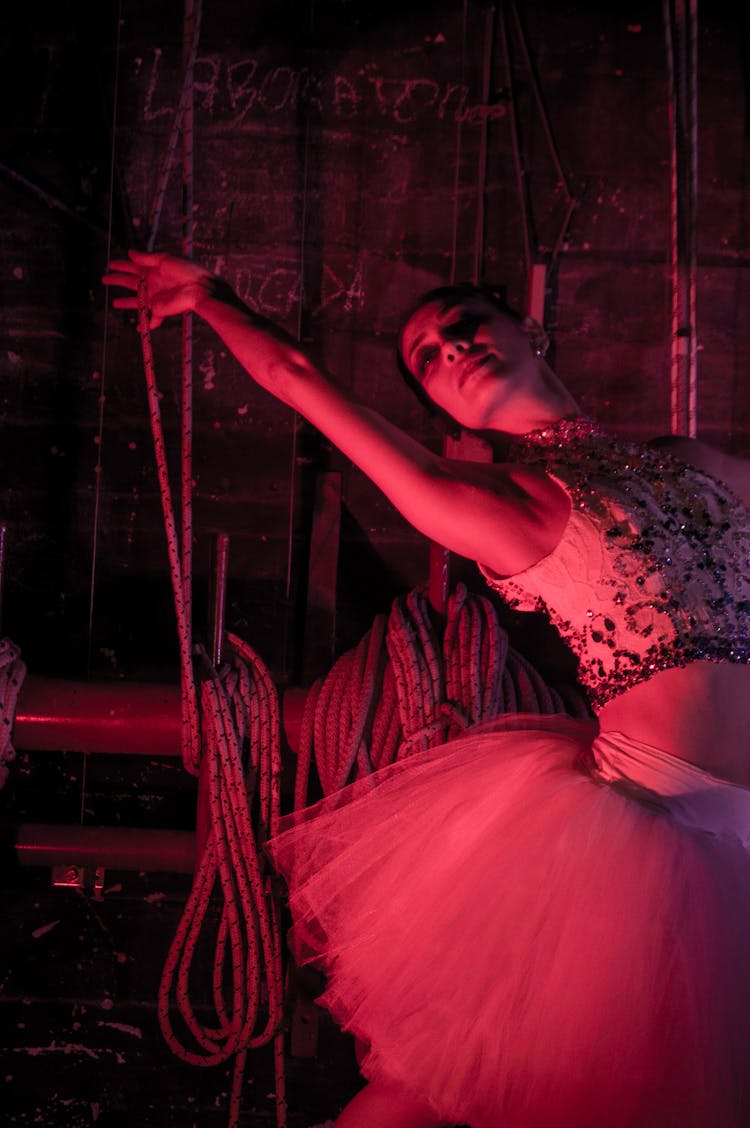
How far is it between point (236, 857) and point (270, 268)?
1.40 meters

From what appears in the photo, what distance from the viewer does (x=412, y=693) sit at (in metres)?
1.79

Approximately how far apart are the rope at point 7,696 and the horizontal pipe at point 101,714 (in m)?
0.03

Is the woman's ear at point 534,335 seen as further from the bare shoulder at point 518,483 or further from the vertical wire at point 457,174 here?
the vertical wire at point 457,174

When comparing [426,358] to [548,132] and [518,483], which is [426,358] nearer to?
[518,483]

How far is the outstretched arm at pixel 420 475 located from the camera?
1309 mm

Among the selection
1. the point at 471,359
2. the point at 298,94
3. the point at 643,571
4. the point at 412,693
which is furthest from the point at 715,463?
the point at 298,94

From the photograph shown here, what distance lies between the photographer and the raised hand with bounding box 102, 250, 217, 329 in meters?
1.51

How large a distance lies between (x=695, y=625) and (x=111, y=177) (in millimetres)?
1805

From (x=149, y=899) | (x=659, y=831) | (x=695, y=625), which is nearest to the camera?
(x=659, y=831)

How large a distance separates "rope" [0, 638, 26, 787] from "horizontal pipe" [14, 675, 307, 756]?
0.09ft

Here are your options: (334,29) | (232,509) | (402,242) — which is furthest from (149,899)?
(334,29)

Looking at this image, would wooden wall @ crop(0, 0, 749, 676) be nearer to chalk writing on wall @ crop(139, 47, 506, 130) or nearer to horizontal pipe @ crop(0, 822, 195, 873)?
chalk writing on wall @ crop(139, 47, 506, 130)

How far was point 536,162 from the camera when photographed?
7.36 ft

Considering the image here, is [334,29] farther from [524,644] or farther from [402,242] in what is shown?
[524,644]
